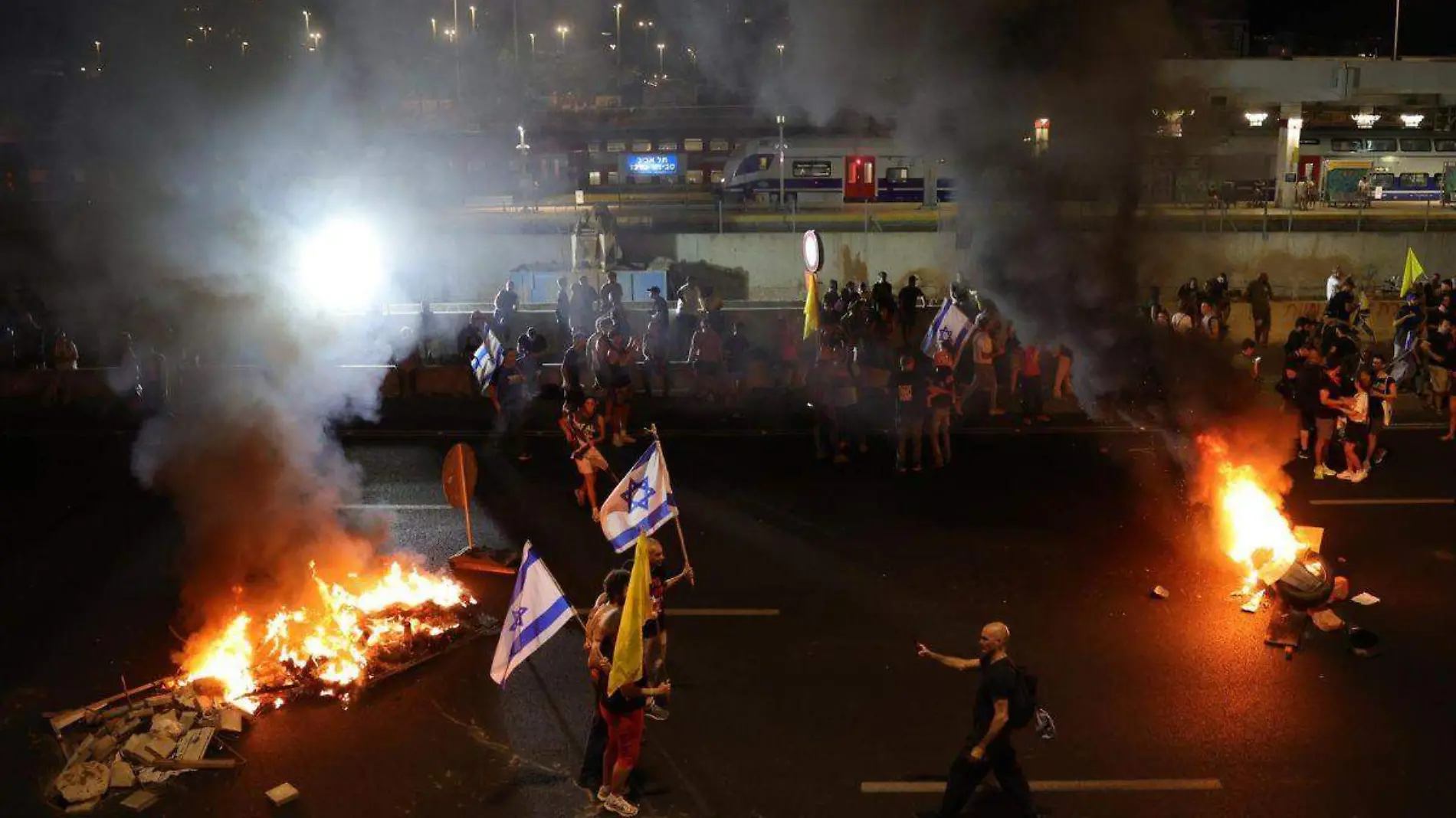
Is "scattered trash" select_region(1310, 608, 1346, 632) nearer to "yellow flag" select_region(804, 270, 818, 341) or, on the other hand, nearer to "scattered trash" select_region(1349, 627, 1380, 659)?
"scattered trash" select_region(1349, 627, 1380, 659)

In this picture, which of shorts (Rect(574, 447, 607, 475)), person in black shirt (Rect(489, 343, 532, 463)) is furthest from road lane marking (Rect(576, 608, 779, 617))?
person in black shirt (Rect(489, 343, 532, 463))

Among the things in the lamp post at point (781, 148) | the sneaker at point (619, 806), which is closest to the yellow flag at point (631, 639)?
the sneaker at point (619, 806)

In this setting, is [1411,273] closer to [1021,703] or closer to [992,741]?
[1021,703]

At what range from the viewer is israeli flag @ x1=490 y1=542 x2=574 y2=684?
24.0 ft

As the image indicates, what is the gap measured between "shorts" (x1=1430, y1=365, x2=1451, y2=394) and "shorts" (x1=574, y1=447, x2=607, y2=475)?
10.5 m

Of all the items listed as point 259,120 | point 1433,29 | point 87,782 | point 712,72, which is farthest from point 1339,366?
point 1433,29

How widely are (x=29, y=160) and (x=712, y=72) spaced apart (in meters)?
22.3

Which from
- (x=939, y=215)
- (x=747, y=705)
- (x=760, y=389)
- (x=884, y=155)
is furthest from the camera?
(x=884, y=155)

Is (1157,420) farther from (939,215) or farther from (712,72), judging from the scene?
(712,72)

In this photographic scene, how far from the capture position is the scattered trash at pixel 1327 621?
8477 millimetres

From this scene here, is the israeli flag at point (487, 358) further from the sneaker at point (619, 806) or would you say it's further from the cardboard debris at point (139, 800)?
the sneaker at point (619, 806)

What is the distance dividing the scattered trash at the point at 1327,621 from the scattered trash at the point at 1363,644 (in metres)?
0.29

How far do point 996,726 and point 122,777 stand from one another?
4913 mm

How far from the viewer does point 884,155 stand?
93.5 ft
